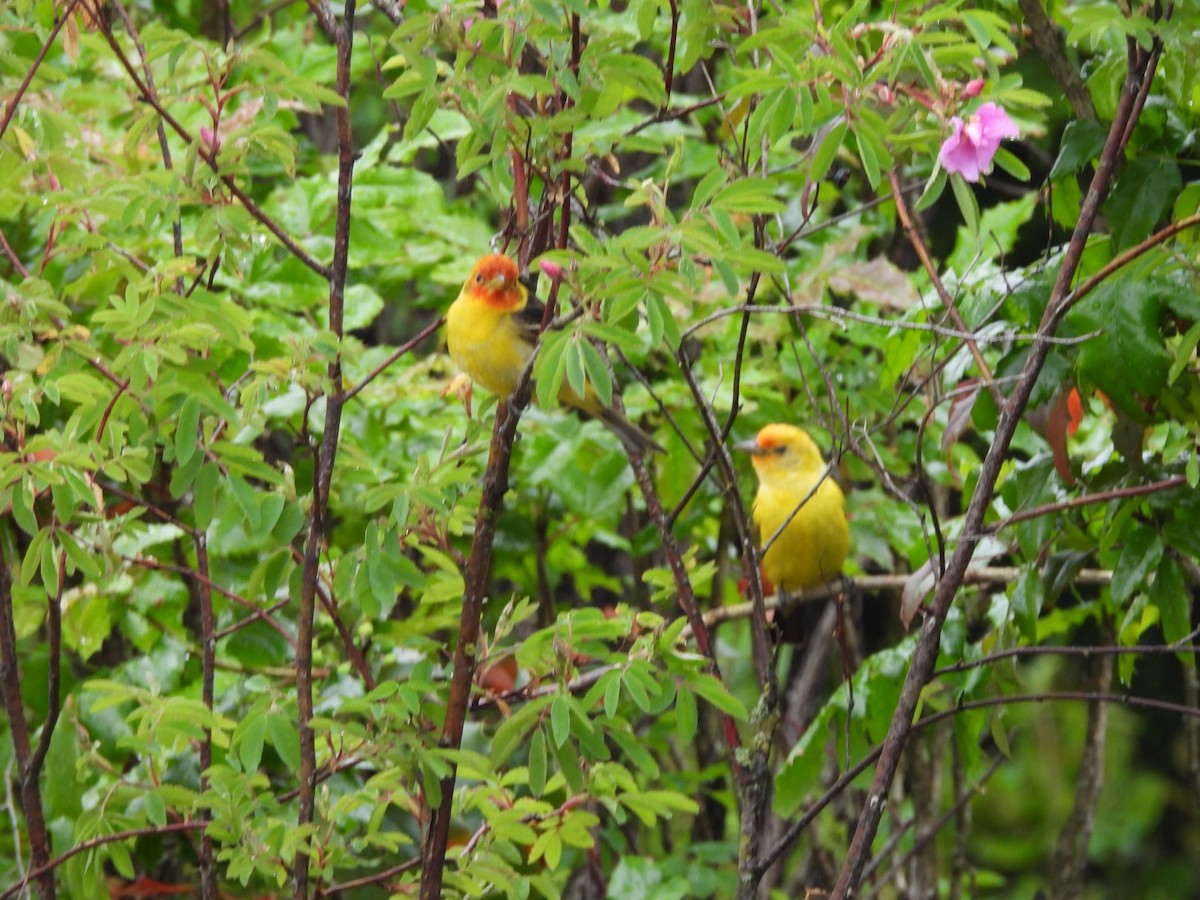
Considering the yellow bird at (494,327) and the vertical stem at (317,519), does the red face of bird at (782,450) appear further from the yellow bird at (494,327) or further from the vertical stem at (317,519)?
the vertical stem at (317,519)

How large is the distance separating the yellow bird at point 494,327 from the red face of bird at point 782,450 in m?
0.95

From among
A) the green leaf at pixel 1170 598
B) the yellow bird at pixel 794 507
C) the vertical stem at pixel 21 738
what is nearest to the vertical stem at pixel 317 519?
the vertical stem at pixel 21 738

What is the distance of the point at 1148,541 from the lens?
7.22 ft

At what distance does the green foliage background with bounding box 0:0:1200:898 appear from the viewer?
1.92 meters

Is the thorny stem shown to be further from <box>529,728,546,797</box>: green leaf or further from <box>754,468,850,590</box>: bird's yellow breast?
<box>754,468,850,590</box>: bird's yellow breast

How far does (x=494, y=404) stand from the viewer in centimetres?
247

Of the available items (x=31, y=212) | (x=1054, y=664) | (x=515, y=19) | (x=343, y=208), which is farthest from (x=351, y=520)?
(x=1054, y=664)

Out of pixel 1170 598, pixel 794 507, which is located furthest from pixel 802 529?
pixel 1170 598

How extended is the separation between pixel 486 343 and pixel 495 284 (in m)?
0.14

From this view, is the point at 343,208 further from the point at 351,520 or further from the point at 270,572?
the point at 351,520

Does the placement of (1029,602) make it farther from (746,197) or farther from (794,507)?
(794,507)

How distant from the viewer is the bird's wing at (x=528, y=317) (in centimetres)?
314

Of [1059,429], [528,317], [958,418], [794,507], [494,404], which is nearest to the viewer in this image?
Answer: [1059,429]

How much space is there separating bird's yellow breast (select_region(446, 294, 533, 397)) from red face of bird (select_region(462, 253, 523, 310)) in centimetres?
2
